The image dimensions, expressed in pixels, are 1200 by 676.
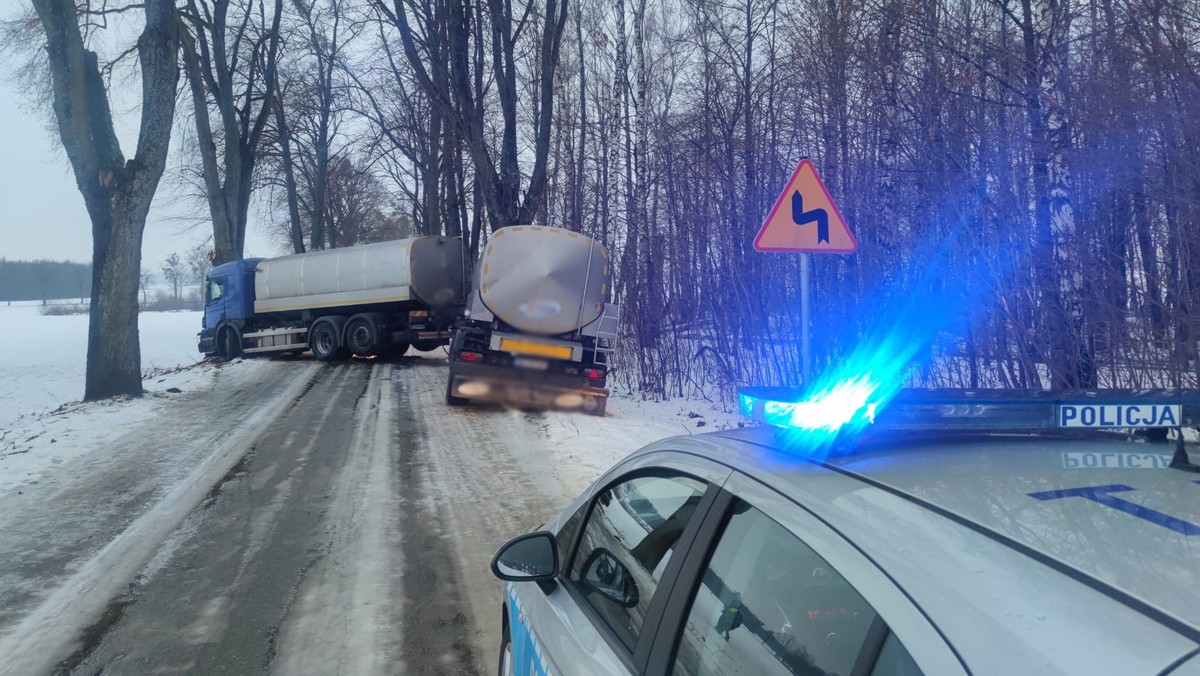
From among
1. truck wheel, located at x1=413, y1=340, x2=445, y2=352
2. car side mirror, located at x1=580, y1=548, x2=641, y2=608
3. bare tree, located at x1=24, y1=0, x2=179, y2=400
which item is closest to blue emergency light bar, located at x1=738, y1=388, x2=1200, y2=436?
car side mirror, located at x1=580, y1=548, x2=641, y2=608

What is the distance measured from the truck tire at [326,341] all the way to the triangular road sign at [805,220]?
18.0 metres

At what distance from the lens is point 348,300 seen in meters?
22.5

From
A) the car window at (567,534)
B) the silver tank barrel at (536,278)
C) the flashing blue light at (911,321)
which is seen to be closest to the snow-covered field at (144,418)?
the silver tank barrel at (536,278)

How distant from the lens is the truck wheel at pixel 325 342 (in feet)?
74.5

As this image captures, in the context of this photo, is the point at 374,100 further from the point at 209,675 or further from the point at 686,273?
the point at 209,675

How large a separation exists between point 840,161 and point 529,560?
360 inches

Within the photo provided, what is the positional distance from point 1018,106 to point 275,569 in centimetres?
746

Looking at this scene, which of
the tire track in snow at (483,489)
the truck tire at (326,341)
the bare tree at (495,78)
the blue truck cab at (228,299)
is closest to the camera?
the tire track in snow at (483,489)

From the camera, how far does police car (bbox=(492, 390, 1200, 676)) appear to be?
4.05ft

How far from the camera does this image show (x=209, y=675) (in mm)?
3975

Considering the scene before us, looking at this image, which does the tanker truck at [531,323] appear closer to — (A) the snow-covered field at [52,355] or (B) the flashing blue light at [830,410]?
(A) the snow-covered field at [52,355]

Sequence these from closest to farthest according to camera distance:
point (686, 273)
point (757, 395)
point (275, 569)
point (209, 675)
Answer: point (757, 395) < point (209, 675) < point (275, 569) < point (686, 273)

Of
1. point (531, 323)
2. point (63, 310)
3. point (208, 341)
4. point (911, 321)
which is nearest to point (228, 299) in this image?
point (208, 341)

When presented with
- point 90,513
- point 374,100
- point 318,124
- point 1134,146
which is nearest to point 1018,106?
point 1134,146
